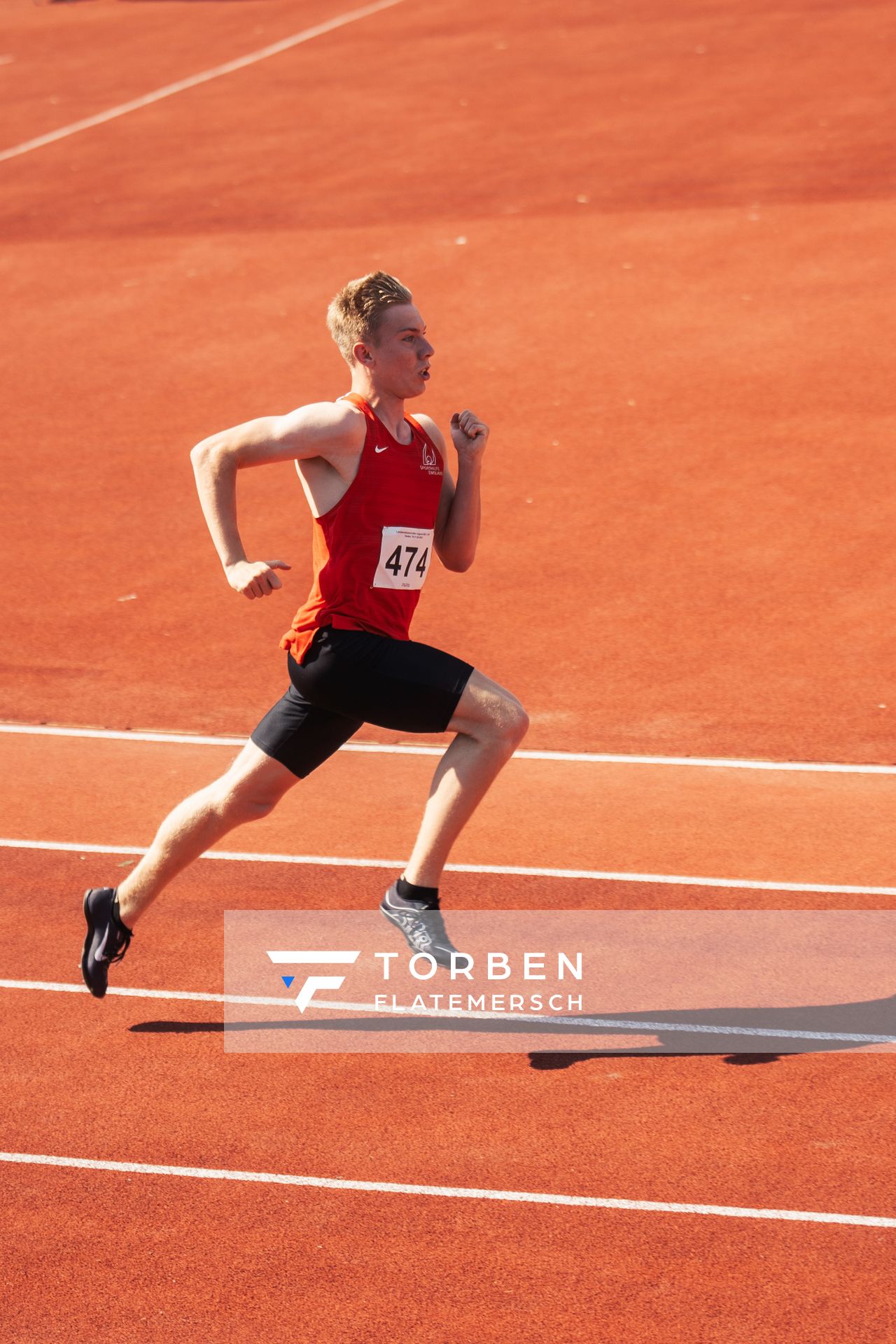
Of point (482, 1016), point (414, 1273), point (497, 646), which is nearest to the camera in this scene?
point (414, 1273)

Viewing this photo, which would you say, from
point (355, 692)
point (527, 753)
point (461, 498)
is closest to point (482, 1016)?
point (355, 692)

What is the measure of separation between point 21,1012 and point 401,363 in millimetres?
2568

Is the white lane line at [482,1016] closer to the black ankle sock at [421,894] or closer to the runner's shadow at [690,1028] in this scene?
the runner's shadow at [690,1028]

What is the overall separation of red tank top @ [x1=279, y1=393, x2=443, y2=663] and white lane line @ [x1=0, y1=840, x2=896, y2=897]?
1872 mm

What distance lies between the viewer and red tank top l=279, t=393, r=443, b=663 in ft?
15.5

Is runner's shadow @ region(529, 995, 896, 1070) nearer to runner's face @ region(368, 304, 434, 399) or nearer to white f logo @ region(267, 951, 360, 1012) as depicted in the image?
white f logo @ region(267, 951, 360, 1012)

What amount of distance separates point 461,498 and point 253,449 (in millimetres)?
796

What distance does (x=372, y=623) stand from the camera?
481cm

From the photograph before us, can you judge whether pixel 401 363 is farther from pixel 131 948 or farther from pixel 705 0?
pixel 705 0

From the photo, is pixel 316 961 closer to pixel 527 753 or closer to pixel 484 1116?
pixel 484 1116

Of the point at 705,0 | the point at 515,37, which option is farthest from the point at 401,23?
the point at 705,0

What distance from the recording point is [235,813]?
486cm

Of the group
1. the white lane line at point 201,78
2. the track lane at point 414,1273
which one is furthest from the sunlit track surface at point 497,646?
the white lane line at point 201,78

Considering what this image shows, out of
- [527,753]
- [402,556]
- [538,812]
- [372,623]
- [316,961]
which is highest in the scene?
[402,556]
